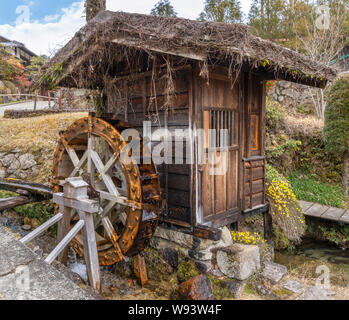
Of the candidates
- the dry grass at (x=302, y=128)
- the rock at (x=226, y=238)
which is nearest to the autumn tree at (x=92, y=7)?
the rock at (x=226, y=238)

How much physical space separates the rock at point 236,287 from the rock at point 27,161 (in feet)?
21.5

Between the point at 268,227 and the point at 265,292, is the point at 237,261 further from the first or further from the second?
the point at 268,227

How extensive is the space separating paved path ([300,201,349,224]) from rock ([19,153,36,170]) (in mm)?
7418

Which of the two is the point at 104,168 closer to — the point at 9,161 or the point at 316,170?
the point at 9,161

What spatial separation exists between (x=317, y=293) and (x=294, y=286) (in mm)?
317

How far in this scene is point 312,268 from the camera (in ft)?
18.5

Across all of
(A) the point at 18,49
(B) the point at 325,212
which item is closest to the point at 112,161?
(B) the point at 325,212

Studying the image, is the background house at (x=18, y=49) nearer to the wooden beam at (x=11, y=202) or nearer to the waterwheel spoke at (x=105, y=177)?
the wooden beam at (x=11, y=202)

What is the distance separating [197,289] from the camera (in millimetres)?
3816

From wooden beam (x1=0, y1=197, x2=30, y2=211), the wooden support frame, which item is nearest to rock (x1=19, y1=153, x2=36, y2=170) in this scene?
wooden beam (x1=0, y1=197, x2=30, y2=211)

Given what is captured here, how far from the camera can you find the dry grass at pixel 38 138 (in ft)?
27.4

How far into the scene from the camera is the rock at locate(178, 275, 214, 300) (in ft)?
12.4

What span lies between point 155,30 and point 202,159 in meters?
1.78

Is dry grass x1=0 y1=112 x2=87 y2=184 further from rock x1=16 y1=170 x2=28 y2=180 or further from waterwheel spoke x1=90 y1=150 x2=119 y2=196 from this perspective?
waterwheel spoke x1=90 y1=150 x2=119 y2=196
